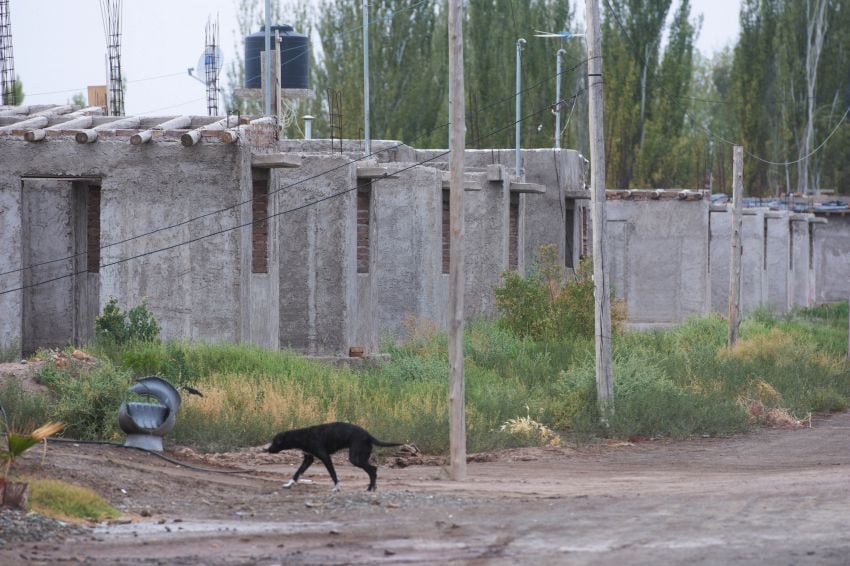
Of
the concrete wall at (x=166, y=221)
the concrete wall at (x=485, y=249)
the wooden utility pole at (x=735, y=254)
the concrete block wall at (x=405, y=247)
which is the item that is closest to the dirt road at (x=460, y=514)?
the concrete wall at (x=166, y=221)

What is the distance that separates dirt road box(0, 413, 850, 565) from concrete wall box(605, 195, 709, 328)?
774 inches

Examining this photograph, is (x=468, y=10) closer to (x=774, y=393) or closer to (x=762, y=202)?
(x=762, y=202)

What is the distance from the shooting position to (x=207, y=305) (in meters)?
18.0

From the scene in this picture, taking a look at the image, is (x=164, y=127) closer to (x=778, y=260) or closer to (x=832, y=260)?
(x=778, y=260)

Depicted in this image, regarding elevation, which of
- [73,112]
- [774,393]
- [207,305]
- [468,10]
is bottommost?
[774,393]

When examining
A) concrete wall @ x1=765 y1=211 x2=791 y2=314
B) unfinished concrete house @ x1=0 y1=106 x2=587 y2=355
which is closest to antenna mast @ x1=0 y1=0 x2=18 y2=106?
unfinished concrete house @ x1=0 y1=106 x2=587 y2=355


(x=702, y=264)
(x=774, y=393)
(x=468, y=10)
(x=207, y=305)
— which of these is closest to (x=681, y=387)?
(x=774, y=393)

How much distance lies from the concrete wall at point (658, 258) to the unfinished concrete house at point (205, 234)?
37.4 feet

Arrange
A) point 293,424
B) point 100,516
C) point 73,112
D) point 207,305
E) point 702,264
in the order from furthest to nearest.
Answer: point 702,264 → point 73,112 → point 207,305 → point 293,424 → point 100,516

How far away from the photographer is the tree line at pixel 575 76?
1877 inches

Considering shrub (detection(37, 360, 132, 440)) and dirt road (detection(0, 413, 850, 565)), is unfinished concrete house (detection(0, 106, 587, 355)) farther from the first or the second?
dirt road (detection(0, 413, 850, 565))

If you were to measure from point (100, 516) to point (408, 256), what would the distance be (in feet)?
46.4

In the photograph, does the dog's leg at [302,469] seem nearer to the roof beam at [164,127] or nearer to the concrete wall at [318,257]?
the roof beam at [164,127]

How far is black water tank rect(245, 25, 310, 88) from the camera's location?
32844 mm
